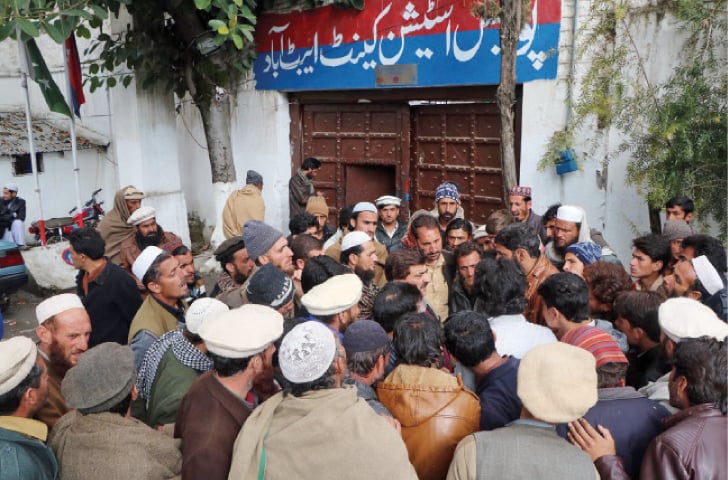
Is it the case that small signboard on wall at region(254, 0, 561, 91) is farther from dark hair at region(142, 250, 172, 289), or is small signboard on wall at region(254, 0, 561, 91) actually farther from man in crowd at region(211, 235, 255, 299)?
dark hair at region(142, 250, 172, 289)

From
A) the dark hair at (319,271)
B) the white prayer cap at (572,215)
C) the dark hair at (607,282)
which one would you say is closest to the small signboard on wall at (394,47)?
the white prayer cap at (572,215)

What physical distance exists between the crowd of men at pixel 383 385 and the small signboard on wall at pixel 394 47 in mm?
3314

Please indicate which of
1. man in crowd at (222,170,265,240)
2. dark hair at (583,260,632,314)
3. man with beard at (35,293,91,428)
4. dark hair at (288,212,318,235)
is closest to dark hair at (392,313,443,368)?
dark hair at (583,260,632,314)

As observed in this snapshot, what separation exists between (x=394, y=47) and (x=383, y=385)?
5.62 metres

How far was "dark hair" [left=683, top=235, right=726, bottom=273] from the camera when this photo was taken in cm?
345

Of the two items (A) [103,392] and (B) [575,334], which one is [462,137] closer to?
(B) [575,334]

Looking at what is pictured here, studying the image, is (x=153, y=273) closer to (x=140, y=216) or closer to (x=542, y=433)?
(x=140, y=216)

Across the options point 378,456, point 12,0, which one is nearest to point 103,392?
point 378,456

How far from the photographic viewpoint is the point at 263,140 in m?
8.84

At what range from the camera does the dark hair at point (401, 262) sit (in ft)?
11.4

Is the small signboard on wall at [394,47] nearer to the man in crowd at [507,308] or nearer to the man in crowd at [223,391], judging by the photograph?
the man in crowd at [507,308]

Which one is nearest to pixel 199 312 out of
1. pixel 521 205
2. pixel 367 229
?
pixel 367 229

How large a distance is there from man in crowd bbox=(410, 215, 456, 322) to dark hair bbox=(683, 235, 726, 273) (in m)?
1.53

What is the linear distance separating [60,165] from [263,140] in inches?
179
